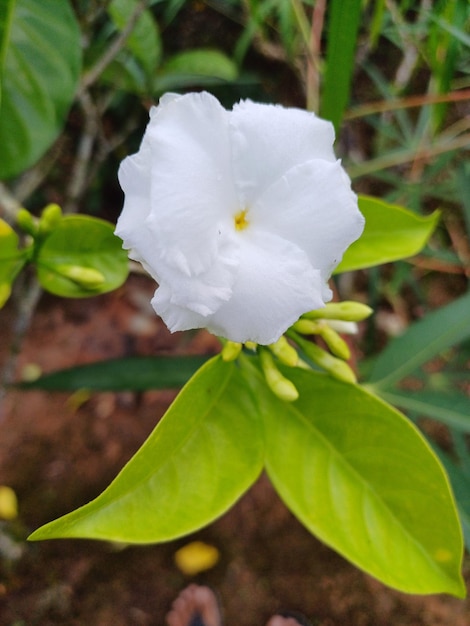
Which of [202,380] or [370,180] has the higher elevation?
[202,380]

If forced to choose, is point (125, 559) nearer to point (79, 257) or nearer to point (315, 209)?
point (79, 257)

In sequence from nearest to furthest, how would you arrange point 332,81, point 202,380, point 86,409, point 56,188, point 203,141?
1. point 203,141
2. point 202,380
3. point 332,81
4. point 86,409
5. point 56,188

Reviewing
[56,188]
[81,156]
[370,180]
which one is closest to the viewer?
[81,156]

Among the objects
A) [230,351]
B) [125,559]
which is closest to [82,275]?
[230,351]

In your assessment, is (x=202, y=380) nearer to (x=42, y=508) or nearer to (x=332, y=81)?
(x=332, y=81)

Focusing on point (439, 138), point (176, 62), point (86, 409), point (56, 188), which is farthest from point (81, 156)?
point (439, 138)

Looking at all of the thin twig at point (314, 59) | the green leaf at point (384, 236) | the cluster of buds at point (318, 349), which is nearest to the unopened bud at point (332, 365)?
the cluster of buds at point (318, 349)

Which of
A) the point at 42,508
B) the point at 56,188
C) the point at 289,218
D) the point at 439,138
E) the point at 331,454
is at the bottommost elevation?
the point at 42,508
